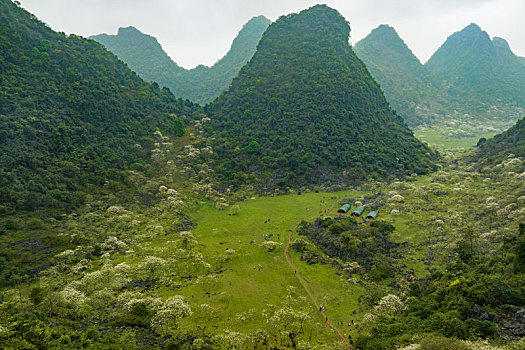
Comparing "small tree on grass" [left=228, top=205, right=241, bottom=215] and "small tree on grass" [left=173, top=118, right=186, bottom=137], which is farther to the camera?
"small tree on grass" [left=173, top=118, right=186, bottom=137]

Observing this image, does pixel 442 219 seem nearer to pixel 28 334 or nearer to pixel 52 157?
pixel 28 334

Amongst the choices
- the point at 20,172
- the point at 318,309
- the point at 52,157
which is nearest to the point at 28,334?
the point at 318,309

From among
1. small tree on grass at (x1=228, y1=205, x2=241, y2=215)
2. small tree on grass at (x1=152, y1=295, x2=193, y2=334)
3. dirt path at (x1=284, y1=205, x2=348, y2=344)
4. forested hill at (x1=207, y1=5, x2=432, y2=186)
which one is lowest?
dirt path at (x1=284, y1=205, x2=348, y2=344)

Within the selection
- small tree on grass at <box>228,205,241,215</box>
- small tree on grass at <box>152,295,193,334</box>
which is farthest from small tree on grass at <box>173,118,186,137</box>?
small tree on grass at <box>152,295,193,334</box>

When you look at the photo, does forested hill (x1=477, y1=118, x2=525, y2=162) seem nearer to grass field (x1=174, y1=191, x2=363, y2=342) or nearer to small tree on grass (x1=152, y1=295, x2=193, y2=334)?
grass field (x1=174, y1=191, x2=363, y2=342)

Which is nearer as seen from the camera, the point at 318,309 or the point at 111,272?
the point at 318,309

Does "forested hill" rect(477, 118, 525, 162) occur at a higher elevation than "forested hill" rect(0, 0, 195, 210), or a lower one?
lower

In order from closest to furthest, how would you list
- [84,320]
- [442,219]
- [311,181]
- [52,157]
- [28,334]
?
[28,334], [84,320], [442,219], [52,157], [311,181]
